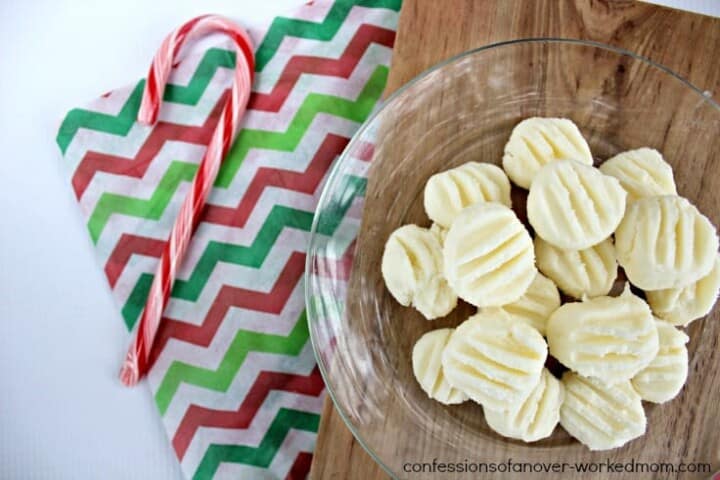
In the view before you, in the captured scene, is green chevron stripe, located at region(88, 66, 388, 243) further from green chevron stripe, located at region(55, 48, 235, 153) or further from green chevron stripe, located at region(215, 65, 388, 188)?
green chevron stripe, located at region(55, 48, 235, 153)

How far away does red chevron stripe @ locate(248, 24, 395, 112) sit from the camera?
131 centimetres

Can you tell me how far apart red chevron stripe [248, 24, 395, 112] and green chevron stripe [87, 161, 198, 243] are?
0.59 ft

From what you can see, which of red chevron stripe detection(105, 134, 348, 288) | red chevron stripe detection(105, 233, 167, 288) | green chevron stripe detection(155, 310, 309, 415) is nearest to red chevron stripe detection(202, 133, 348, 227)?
red chevron stripe detection(105, 134, 348, 288)

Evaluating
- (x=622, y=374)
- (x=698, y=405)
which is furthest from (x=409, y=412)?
(x=698, y=405)

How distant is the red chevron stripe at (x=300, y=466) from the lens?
1.27m

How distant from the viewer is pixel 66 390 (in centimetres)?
131

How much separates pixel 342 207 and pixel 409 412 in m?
0.34

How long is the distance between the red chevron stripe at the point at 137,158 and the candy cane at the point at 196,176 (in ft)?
0.11

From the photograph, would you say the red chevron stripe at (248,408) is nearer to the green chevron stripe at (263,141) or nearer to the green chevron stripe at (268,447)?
the green chevron stripe at (268,447)

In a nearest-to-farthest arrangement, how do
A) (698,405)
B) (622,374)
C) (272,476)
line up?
(622,374) < (698,405) < (272,476)

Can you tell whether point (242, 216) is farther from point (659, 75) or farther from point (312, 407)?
point (659, 75)

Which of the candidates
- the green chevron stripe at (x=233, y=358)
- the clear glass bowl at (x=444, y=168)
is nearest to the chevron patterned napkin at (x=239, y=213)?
the green chevron stripe at (x=233, y=358)

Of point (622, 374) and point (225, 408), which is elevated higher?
point (622, 374)

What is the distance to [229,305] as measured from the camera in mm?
1294
